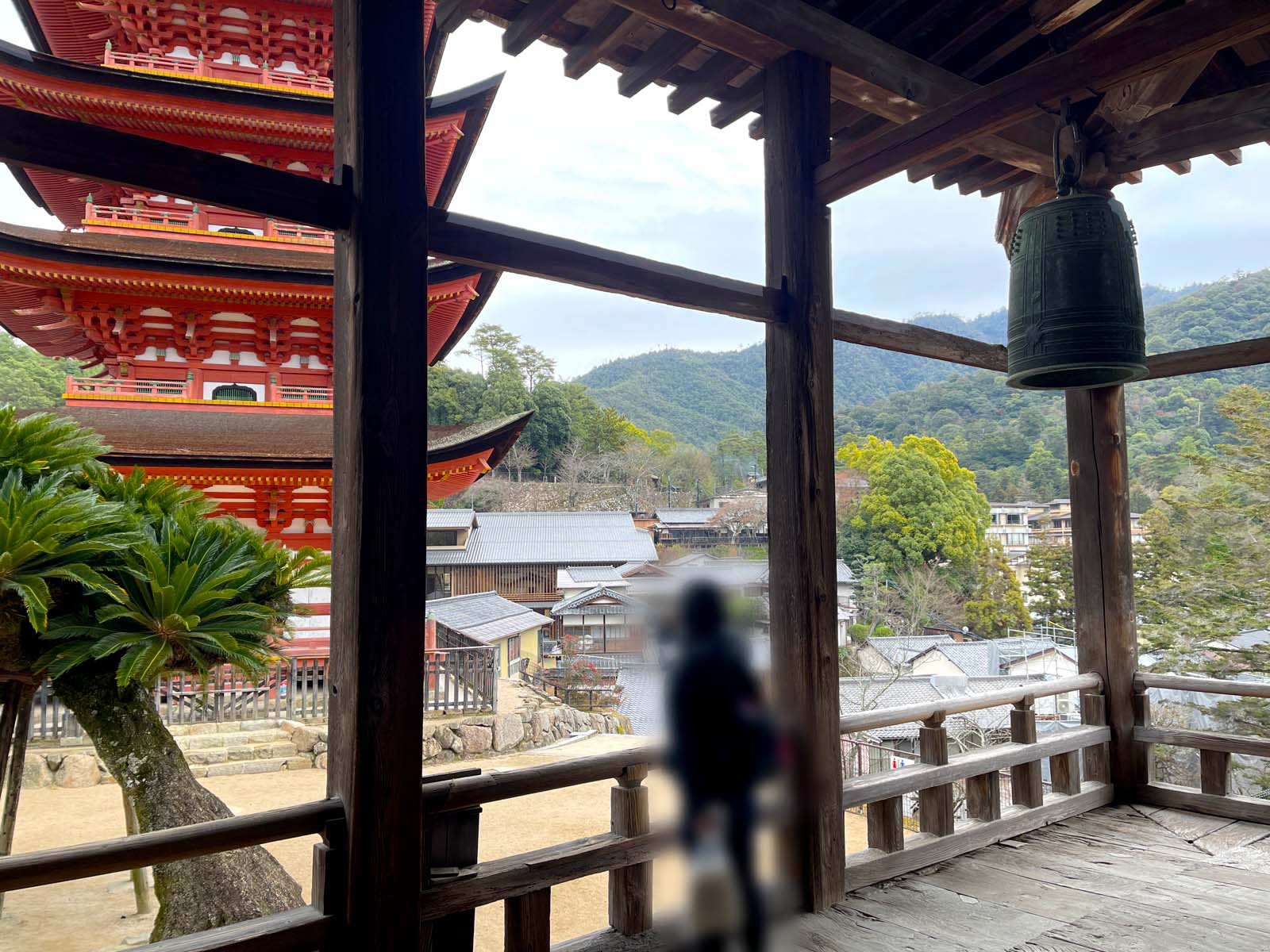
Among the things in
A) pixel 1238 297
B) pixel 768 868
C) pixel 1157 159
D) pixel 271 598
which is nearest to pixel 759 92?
pixel 1157 159

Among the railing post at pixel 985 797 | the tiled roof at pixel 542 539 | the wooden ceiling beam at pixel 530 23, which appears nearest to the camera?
the wooden ceiling beam at pixel 530 23

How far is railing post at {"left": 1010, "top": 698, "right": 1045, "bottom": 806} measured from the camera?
3.10 meters

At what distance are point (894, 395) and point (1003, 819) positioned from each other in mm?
14496

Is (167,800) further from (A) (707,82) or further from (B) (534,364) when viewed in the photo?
(B) (534,364)

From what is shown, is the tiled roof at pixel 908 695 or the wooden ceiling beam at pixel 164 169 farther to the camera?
the tiled roof at pixel 908 695

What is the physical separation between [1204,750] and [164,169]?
3.94 metres

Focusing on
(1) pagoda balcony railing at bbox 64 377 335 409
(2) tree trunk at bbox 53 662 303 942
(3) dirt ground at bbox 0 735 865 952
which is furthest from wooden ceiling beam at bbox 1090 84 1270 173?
(1) pagoda balcony railing at bbox 64 377 335 409

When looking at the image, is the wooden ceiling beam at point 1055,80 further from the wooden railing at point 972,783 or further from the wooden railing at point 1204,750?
the wooden railing at point 1204,750

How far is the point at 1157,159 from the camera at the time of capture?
9.32ft

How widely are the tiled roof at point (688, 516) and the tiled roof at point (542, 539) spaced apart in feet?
41.0

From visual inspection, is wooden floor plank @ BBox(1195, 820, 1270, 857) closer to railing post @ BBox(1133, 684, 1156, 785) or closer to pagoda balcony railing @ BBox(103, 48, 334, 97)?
railing post @ BBox(1133, 684, 1156, 785)

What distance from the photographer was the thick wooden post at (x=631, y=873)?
2.14m

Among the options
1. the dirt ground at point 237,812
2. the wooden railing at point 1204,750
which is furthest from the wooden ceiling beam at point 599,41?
the dirt ground at point 237,812

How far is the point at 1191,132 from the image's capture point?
2672 millimetres
